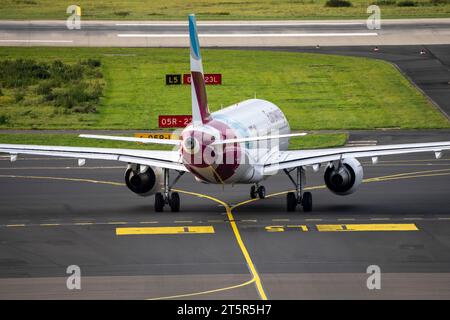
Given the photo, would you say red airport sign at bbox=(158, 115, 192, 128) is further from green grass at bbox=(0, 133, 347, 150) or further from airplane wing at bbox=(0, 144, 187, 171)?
green grass at bbox=(0, 133, 347, 150)

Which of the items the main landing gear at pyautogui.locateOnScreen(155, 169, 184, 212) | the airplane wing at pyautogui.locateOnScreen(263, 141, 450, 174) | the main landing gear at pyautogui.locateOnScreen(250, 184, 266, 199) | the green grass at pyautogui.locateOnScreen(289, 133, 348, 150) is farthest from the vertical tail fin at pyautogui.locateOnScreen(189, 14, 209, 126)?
the green grass at pyautogui.locateOnScreen(289, 133, 348, 150)

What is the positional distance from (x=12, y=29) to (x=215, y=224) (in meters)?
76.2

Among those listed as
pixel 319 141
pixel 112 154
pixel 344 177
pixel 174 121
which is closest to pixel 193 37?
pixel 112 154

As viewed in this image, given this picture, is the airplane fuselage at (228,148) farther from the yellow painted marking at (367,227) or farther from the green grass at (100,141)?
the green grass at (100,141)

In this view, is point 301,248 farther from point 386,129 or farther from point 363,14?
point 363,14

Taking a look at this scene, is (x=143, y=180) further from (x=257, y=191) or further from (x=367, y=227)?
(x=367, y=227)

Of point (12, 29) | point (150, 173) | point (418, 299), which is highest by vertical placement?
point (12, 29)

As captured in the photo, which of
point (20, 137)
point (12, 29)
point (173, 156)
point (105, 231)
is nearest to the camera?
point (105, 231)

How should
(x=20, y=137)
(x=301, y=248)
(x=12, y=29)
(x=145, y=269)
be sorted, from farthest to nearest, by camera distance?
→ (x=12, y=29)
(x=20, y=137)
(x=301, y=248)
(x=145, y=269)

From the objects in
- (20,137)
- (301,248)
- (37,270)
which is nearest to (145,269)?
(37,270)

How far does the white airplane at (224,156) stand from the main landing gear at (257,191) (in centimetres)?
152

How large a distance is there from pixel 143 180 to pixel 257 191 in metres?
6.18

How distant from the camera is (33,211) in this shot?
5828 cm

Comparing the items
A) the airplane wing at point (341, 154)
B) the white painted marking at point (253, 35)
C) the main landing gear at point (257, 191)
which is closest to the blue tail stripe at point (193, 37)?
the airplane wing at point (341, 154)
